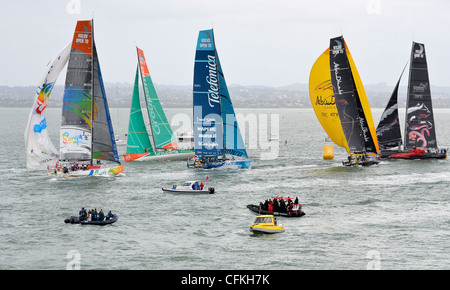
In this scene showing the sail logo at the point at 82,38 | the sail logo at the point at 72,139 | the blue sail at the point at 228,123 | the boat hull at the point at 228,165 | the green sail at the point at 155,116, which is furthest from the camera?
the green sail at the point at 155,116

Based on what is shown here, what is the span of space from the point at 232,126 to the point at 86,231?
35.2 meters

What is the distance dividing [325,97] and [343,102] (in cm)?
265

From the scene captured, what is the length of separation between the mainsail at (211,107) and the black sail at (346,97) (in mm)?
14063

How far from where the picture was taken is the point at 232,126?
8144 centimetres

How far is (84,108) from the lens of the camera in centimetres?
7338

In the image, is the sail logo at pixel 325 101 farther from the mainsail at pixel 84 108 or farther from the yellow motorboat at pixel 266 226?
the yellow motorboat at pixel 266 226

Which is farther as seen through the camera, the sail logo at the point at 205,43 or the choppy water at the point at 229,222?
the sail logo at the point at 205,43

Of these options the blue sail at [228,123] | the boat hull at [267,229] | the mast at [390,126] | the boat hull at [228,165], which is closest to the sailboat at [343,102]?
the mast at [390,126]

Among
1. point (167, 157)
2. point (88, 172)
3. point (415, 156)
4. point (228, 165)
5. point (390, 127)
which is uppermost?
point (390, 127)

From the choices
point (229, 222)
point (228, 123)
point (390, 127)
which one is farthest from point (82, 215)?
point (390, 127)

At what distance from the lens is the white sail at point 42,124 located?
71438mm

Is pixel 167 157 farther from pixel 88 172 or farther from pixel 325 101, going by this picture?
pixel 325 101
